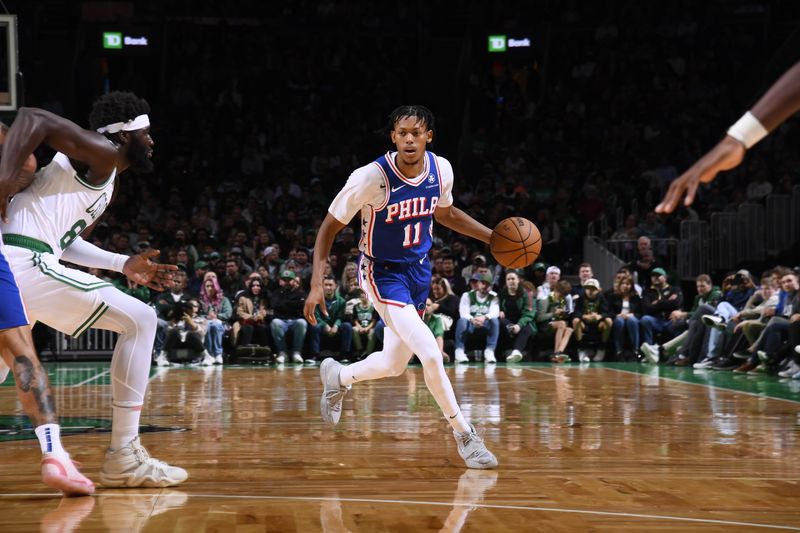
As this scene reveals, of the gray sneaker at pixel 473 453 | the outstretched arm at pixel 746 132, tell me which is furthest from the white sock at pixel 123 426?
the outstretched arm at pixel 746 132

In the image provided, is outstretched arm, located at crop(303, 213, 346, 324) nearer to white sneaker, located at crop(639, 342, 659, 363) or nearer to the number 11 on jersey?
the number 11 on jersey

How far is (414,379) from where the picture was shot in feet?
36.9

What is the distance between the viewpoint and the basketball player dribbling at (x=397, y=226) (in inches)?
221

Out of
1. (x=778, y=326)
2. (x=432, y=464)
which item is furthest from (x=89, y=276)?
(x=778, y=326)

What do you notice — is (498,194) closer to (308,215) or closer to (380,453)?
(308,215)

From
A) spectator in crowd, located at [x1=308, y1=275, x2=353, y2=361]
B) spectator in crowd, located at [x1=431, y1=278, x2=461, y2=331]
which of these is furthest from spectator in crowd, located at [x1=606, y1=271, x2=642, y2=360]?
spectator in crowd, located at [x1=308, y1=275, x2=353, y2=361]

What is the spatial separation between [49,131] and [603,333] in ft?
38.4

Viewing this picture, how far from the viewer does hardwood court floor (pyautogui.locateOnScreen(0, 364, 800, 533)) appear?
12.6 feet

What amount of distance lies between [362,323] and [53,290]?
10.2 meters

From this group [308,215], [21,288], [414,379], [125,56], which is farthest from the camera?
[125,56]

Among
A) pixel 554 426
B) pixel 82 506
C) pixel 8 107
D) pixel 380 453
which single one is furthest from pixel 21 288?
pixel 8 107

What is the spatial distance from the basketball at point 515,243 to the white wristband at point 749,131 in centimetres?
343

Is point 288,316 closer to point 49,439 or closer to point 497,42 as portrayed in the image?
point 49,439

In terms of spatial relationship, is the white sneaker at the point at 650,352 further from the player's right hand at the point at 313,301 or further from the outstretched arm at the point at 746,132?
the outstretched arm at the point at 746,132
